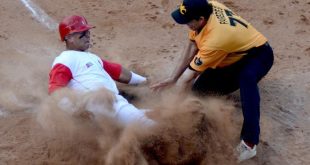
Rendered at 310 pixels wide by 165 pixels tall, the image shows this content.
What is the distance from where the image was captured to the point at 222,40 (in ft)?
16.5

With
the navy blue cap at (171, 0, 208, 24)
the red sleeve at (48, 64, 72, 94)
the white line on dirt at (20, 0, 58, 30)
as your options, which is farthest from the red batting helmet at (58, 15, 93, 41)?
the white line on dirt at (20, 0, 58, 30)

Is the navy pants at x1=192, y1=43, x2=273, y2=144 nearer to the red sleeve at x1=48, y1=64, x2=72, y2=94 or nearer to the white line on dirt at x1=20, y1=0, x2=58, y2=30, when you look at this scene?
the red sleeve at x1=48, y1=64, x2=72, y2=94

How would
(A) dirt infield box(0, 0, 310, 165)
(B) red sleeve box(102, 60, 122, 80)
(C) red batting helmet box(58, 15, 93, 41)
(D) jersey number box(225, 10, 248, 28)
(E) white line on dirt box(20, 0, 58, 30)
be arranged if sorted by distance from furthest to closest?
(E) white line on dirt box(20, 0, 58, 30), (B) red sleeve box(102, 60, 122, 80), (C) red batting helmet box(58, 15, 93, 41), (D) jersey number box(225, 10, 248, 28), (A) dirt infield box(0, 0, 310, 165)

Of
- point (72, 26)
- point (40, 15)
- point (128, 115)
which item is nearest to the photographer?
point (128, 115)

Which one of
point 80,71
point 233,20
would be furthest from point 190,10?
point 80,71

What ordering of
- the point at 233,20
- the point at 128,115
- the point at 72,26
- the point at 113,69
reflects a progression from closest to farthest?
the point at 128,115 < the point at 233,20 < the point at 72,26 < the point at 113,69

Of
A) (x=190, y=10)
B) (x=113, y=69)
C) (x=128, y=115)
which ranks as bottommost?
(x=113, y=69)

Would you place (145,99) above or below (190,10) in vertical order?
below

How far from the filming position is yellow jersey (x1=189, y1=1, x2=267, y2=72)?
505 cm

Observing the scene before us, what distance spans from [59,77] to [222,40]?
1.61 metres

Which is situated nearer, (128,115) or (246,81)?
(128,115)

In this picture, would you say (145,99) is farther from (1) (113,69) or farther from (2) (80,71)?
(2) (80,71)

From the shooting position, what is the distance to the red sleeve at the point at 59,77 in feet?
16.6

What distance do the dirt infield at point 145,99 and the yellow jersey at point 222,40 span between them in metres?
0.42
